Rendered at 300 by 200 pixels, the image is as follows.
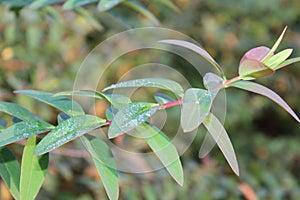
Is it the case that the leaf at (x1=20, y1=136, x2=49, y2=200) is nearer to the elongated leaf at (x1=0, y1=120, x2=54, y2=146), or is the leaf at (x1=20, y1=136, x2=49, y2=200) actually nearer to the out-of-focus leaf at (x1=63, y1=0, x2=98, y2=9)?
the elongated leaf at (x1=0, y1=120, x2=54, y2=146)

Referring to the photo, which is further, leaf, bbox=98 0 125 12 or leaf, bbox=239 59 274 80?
leaf, bbox=98 0 125 12

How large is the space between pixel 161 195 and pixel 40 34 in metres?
0.47

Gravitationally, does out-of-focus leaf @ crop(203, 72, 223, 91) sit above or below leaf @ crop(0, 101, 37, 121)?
above

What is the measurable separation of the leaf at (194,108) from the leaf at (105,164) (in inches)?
3.8

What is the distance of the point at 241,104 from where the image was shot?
177 centimetres

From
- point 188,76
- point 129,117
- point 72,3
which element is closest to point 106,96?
point 129,117

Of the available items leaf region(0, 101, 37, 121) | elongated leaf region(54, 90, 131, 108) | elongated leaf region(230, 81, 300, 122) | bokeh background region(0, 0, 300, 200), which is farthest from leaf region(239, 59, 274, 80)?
bokeh background region(0, 0, 300, 200)

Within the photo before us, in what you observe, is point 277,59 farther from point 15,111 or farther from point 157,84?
point 15,111

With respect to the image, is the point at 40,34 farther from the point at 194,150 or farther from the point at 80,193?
the point at 194,150

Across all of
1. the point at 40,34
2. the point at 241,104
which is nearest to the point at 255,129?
the point at 241,104

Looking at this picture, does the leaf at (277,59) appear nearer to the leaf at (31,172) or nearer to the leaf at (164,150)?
the leaf at (164,150)

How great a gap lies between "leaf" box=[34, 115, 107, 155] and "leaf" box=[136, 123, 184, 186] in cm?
4

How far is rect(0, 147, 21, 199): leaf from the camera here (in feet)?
1.75

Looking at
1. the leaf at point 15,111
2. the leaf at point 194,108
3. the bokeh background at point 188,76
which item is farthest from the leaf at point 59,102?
the bokeh background at point 188,76
